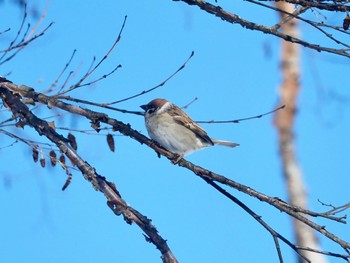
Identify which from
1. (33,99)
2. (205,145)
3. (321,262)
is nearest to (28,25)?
(33,99)

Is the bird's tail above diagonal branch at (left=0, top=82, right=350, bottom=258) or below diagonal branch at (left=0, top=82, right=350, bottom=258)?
above

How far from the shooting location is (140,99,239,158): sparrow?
13.5 feet

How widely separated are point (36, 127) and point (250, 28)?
3.29 ft

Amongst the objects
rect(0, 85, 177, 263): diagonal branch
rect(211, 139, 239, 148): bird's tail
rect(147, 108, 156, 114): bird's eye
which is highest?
rect(147, 108, 156, 114): bird's eye

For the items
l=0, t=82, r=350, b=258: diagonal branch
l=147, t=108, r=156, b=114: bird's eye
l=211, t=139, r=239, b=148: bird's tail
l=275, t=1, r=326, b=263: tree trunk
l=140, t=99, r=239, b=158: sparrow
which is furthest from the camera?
l=275, t=1, r=326, b=263: tree trunk

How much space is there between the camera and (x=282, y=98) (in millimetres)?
8719

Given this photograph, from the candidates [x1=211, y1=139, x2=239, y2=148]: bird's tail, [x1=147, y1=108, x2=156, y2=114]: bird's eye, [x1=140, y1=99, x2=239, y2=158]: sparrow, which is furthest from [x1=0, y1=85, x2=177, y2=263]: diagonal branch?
[x1=211, y1=139, x2=239, y2=148]: bird's tail

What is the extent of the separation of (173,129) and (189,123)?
5.3 inches

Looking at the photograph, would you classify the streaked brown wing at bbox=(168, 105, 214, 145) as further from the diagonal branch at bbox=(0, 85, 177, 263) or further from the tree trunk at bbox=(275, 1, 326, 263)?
the tree trunk at bbox=(275, 1, 326, 263)

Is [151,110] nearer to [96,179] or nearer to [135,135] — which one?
[135,135]

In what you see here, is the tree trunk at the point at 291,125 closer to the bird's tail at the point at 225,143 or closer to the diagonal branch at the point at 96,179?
the bird's tail at the point at 225,143

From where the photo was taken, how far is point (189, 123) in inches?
166

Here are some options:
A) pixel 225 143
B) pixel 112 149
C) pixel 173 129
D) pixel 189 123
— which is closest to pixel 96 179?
pixel 112 149

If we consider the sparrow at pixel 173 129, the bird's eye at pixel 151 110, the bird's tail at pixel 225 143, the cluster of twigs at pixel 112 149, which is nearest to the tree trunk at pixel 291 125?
the bird's tail at pixel 225 143
